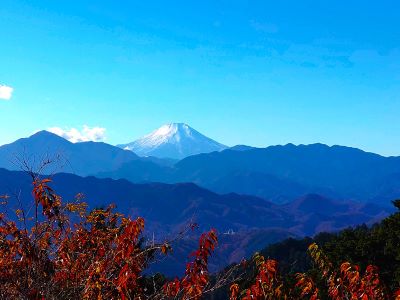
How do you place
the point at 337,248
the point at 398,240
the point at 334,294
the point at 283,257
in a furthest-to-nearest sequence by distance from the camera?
the point at 283,257
the point at 337,248
the point at 398,240
the point at 334,294

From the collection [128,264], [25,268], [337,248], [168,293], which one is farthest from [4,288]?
[337,248]

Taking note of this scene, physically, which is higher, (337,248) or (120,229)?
(120,229)

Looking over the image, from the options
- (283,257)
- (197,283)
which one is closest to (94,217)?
(197,283)

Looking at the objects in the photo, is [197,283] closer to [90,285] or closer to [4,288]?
[90,285]

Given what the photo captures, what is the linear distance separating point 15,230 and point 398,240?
113 ft

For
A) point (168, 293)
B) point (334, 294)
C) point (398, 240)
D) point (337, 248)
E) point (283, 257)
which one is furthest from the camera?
point (283, 257)

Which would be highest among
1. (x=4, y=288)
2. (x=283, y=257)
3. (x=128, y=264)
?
(x=128, y=264)

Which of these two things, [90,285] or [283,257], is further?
[283,257]

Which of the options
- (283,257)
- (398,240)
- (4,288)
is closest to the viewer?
(4,288)

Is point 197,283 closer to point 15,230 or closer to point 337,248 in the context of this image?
point 15,230

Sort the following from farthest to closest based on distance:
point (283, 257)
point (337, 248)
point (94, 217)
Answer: point (283, 257) → point (337, 248) → point (94, 217)

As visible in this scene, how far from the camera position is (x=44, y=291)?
290 inches

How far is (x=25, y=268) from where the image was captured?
7.77 m

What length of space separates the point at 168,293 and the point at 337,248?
1413 inches
